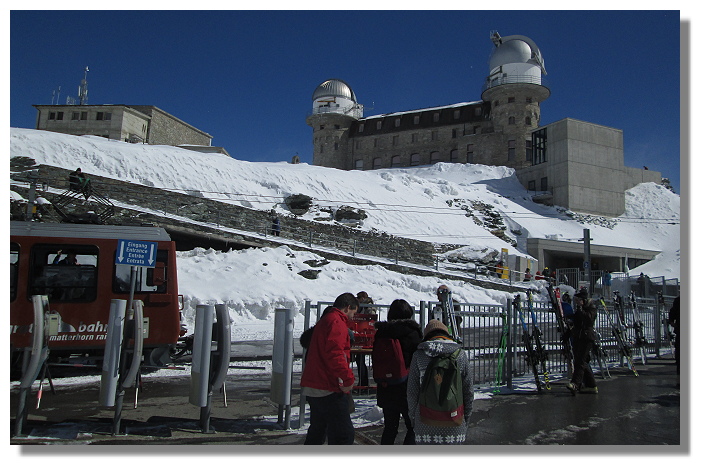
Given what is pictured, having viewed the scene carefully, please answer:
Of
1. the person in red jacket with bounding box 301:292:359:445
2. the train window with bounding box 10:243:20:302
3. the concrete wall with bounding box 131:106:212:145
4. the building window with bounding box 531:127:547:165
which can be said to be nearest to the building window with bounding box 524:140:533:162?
the building window with bounding box 531:127:547:165

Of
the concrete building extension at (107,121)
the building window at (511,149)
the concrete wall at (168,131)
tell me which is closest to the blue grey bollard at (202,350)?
the concrete building extension at (107,121)

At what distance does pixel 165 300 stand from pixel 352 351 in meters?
4.44

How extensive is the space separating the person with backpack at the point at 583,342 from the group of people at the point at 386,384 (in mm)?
4133

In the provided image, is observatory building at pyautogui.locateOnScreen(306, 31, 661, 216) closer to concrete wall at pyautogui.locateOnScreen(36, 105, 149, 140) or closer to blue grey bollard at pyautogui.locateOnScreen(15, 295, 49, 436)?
concrete wall at pyautogui.locateOnScreen(36, 105, 149, 140)

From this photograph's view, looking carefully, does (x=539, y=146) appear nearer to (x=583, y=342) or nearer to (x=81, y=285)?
(x=583, y=342)

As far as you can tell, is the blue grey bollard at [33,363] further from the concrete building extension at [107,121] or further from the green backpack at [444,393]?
the concrete building extension at [107,121]

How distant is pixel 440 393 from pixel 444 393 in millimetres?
31

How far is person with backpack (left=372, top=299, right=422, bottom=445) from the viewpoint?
529 cm

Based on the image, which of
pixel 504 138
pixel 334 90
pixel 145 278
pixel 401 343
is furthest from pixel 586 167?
pixel 401 343

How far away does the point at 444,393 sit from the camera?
4.25 m

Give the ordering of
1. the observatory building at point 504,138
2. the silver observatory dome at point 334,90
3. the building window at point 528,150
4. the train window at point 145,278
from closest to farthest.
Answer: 1. the train window at point 145,278
2. the observatory building at point 504,138
3. the building window at point 528,150
4. the silver observatory dome at point 334,90

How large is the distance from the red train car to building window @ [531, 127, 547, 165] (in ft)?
164

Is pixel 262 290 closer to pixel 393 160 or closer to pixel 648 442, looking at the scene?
pixel 648 442

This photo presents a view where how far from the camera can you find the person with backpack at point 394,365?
17.4 feet
